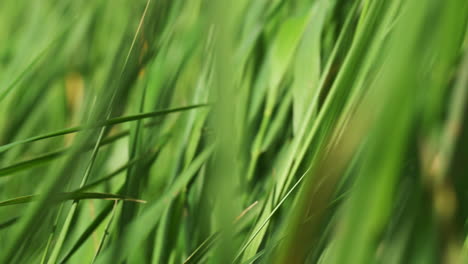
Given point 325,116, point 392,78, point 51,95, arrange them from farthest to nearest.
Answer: point 51,95
point 325,116
point 392,78

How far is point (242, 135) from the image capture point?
0.59 metres

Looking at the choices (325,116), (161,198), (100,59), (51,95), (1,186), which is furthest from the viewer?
(100,59)

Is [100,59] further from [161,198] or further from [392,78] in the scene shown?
[392,78]

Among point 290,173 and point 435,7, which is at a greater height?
point 435,7

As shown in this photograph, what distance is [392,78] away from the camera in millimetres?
165

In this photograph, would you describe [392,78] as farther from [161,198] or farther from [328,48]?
[328,48]

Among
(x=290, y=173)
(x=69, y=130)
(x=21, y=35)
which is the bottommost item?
(x=290, y=173)

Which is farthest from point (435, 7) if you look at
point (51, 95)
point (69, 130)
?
point (51, 95)

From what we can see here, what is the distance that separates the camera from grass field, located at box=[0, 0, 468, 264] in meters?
0.18

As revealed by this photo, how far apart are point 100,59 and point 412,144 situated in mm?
733

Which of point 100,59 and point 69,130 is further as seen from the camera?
point 100,59

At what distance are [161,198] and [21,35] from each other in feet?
2.04

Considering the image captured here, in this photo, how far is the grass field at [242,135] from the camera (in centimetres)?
18

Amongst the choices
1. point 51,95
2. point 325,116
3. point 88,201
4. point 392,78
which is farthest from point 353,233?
point 51,95
